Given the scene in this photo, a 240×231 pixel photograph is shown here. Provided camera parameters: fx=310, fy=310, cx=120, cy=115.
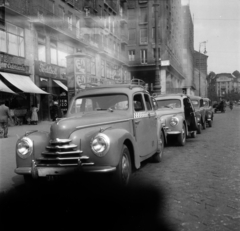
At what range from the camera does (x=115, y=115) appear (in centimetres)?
503

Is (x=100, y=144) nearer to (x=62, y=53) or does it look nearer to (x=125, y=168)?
(x=125, y=168)

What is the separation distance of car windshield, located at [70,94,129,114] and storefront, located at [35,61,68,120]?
53.2 ft

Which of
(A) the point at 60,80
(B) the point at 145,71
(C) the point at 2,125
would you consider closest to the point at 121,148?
(C) the point at 2,125

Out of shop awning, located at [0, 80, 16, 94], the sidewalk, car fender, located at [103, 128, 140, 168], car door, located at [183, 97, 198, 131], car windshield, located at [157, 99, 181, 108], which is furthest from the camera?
shop awning, located at [0, 80, 16, 94]

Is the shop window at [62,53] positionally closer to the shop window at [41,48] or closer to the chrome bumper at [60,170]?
the shop window at [41,48]

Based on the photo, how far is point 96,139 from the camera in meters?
4.16

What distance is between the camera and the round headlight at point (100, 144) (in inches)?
162

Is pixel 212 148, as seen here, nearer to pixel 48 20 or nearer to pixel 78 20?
pixel 48 20

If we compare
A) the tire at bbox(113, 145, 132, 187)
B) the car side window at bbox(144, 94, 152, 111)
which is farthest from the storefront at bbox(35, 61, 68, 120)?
the tire at bbox(113, 145, 132, 187)

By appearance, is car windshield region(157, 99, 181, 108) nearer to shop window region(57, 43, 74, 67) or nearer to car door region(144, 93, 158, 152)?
car door region(144, 93, 158, 152)

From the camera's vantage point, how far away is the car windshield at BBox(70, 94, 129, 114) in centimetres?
550

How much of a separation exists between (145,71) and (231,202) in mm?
42723

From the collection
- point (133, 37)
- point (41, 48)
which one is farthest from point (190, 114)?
point (133, 37)

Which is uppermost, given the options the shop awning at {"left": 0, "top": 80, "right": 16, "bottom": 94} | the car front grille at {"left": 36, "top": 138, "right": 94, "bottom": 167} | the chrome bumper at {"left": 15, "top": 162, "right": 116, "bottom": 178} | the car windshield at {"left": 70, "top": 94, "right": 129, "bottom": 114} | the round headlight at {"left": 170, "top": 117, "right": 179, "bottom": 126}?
the shop awning at {"left": 0, "top": 80, "right": 16, "bottom": 94}
